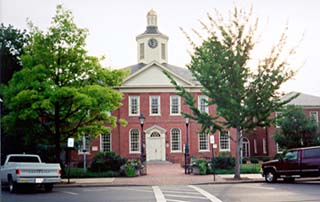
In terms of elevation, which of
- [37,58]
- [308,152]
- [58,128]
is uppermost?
[37,58]

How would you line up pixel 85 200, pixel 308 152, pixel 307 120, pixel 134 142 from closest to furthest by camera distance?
pixel 85 200 < pixel 308 152 < pixel 307 120 < pixel 134 142

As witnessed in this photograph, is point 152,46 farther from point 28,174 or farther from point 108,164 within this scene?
point 28,174

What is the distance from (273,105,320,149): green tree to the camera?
30578 millimetres

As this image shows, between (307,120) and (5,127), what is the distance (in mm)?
21452

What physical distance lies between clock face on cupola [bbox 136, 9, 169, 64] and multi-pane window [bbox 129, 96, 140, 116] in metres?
6.79

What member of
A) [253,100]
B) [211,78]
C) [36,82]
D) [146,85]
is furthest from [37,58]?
[146,85]

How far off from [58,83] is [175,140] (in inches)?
776

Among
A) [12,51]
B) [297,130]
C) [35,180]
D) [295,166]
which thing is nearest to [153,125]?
[297,130]

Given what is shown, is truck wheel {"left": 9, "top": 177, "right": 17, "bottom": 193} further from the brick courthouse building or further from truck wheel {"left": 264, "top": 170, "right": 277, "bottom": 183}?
the brick courthouse building

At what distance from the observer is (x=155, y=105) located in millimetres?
38812

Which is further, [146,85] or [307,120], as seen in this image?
[146,85]

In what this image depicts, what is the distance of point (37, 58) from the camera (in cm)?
1978

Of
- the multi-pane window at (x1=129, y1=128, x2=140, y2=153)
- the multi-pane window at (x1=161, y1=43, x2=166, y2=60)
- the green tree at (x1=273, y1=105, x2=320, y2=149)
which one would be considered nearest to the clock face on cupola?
the multi-pane window at (x1=161, y1=43, x2=166, y2=60)

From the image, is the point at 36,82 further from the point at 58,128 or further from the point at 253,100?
the point at 253,100
